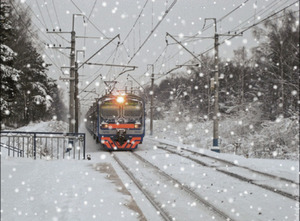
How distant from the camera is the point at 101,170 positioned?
34.3 ft

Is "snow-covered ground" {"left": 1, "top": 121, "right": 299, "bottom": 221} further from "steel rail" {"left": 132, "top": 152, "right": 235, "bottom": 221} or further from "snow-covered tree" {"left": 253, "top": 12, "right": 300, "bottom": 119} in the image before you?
"snow-covered tree" {"left": 253, "top": 12, "right": 300, "bottom": 119}

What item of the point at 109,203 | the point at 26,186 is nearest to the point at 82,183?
the point at 109,203

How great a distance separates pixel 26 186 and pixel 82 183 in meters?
2.66

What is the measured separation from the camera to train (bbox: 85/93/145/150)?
1767cm

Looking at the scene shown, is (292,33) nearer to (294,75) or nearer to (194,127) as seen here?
(294,75)

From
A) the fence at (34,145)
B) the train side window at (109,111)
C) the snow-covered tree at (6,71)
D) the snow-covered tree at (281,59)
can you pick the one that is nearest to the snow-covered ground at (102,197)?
the fence at (34,145)

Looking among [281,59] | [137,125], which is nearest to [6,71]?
[137,125]

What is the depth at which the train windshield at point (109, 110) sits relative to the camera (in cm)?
1788

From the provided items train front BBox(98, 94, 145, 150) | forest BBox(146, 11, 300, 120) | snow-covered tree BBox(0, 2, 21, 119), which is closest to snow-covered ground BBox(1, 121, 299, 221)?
train front BBox(98, 94, 145, 150)

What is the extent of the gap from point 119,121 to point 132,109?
1051mm

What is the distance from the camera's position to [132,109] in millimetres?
18328

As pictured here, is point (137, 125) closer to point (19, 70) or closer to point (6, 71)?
point (6, 71)

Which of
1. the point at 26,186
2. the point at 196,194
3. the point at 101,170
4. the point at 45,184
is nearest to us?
the point at 26,186

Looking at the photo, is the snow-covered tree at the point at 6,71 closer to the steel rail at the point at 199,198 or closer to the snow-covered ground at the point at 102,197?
the snow-covered ground at the point at 102,197
